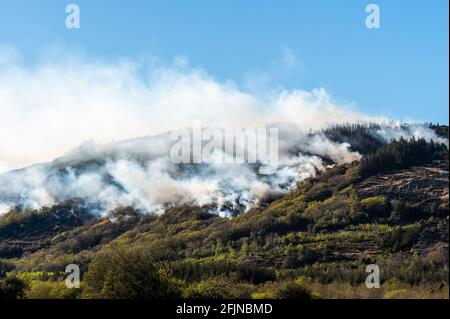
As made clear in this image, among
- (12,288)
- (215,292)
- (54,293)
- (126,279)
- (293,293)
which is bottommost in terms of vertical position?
(54,293)

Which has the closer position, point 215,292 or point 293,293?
point 293,293

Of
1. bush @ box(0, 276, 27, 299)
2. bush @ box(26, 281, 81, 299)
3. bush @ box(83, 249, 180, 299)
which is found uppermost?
bush @ box(83, 249, 180, 299)

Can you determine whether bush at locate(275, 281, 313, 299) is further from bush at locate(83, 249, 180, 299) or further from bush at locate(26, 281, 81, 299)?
bush at locate(26, 281, 81, 299)

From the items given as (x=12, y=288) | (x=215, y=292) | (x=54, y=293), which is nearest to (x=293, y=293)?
(x=215, y=292)

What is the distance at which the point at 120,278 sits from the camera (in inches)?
3969

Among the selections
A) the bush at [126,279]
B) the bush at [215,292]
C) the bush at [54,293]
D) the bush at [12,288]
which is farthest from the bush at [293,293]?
the bush at [12,288]

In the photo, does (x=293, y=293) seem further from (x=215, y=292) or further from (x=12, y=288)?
(x=12, y=288)

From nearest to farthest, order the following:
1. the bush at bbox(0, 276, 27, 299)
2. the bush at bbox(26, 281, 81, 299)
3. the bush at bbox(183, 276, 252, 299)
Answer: the bush at bbox(183, 276, 252, 299), the bush at bbox(0, 276, 27, 299), the bush at bbox(26, 281, 81, 299)

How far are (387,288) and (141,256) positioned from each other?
59594mm

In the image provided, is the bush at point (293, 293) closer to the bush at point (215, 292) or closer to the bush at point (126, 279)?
the bush at point (215, 292)

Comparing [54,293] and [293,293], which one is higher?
[293,293]

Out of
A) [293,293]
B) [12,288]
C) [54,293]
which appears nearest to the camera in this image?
[293,293]

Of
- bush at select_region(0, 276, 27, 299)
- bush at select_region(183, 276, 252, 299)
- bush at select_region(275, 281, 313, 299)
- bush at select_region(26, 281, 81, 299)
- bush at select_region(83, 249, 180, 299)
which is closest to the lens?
bush at select_region(275, 281, 313, 299)

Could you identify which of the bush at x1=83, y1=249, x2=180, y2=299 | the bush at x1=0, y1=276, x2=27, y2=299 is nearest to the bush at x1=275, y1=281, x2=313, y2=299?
the bush at x1=83, y1=249, x2=180, y2=299
